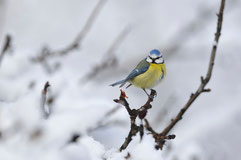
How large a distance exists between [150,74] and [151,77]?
20 mm

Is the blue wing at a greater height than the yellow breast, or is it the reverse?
the blue wing

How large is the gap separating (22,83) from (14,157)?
102 cm

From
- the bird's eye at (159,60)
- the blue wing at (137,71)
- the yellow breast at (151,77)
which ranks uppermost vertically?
the blue wing at (137,71)

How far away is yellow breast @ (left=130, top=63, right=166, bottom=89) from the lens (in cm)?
201

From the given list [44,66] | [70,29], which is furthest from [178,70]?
[44,66]

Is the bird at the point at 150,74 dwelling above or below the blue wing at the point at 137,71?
below

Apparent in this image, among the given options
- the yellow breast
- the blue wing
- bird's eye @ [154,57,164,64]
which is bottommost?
the yellow breast

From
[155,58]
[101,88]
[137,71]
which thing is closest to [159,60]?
[155,58]

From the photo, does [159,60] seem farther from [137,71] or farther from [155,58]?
[137,71]

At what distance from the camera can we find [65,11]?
10625mm

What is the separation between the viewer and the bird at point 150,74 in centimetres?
201

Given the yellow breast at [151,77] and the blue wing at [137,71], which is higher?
the blue wing at [137,71]

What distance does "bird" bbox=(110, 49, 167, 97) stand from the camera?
6.58 feet

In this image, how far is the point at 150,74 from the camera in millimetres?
2029
